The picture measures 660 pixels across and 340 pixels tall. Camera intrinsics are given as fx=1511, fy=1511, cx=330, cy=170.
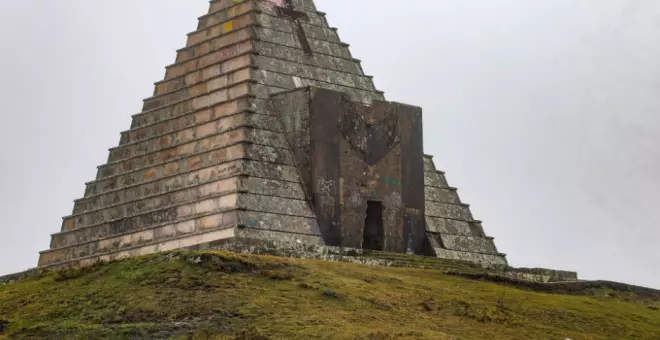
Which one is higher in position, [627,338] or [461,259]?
[461,259]

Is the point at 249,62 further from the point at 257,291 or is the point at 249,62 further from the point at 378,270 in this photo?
the point at 257,291

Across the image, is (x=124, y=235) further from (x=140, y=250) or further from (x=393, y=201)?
(x=393, y=201)

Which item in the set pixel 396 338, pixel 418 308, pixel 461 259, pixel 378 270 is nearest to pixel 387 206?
pixel 461 259

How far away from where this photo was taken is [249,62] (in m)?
39.8

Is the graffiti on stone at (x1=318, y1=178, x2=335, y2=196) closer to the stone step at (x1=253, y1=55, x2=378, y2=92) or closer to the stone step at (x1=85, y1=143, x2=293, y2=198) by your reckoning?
the stone step at (x1=85, y1=143, x2=293, y2=198)

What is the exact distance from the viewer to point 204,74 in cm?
4069

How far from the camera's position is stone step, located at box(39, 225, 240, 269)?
1401 inches

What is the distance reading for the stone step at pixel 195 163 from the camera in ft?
123

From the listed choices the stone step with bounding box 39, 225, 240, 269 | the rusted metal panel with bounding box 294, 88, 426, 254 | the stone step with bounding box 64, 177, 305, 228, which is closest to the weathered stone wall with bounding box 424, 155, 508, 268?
the rusted metal panel with bounding box 294, 88, 426, 254

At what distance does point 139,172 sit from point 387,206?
656 cm

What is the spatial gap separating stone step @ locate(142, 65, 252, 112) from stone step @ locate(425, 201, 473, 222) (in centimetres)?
622

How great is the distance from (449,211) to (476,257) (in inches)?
67.4

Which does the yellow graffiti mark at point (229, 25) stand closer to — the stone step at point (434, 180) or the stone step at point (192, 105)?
the stone step at point (192, 105)

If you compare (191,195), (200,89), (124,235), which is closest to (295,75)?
(200,89)
